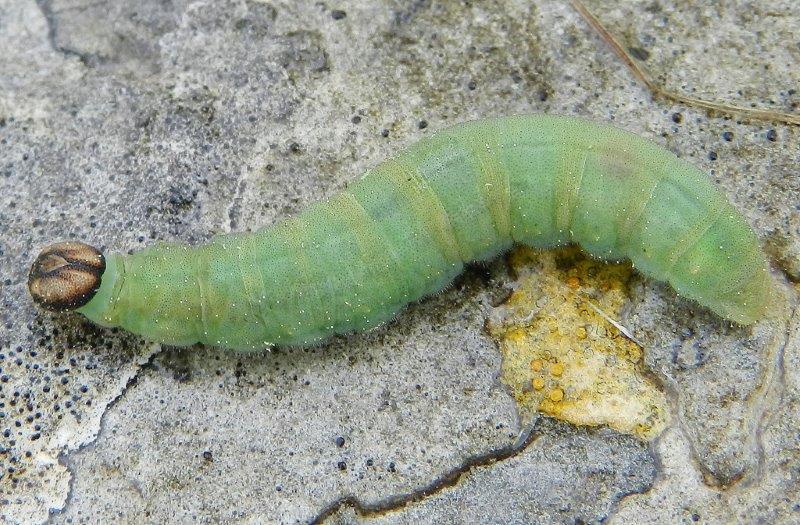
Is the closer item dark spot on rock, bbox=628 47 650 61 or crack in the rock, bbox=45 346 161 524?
crack in the rock, bbox=45 346 161 524

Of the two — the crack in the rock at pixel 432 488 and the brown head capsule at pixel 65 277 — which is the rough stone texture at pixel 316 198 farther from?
the brown head capsule at pixel 65 277

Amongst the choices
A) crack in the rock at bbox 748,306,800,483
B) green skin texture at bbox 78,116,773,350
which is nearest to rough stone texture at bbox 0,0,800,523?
crack in the rock at bbox 748,306,800,483

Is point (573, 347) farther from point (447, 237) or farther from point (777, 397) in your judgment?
point (777, 397)

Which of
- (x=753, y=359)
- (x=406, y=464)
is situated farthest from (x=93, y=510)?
(x=753, y=359)

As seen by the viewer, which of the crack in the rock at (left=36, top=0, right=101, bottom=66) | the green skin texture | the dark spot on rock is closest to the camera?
the green skin texture

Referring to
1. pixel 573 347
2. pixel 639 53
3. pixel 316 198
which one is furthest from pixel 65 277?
pixel 639 53

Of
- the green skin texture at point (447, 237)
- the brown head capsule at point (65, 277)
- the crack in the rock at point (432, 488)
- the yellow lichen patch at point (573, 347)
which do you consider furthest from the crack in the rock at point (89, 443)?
the yellow lichen patch at point (573, 347)

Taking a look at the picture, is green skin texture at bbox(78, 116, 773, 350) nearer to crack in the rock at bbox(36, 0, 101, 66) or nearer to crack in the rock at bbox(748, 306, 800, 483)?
crack in the rock at bbox(748, 306, 800, 483)
